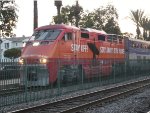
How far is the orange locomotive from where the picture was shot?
19.2m

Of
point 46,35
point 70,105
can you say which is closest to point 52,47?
point 46,35

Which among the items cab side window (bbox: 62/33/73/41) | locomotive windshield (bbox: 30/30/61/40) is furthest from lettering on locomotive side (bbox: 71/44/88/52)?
locomotive windshield (bbox: 30/30/61/40)

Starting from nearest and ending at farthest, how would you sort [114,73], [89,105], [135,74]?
[89,105] → [114,73] → [135,74]

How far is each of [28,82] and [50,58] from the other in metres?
5.84

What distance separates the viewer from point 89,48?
26.4 metres

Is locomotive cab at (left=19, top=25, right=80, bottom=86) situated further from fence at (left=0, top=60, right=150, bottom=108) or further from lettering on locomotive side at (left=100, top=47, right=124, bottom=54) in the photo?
lettering on locomotive side at (left=100, top=47, right=124, bottom=54)

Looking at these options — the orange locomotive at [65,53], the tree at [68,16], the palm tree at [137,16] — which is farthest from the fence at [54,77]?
the palm tree at [137,16]

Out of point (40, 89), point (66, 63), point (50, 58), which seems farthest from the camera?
point (50, 58)

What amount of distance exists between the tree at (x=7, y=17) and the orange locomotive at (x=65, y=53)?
1073 cm

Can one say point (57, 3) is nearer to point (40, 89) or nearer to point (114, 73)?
point (114, 73)

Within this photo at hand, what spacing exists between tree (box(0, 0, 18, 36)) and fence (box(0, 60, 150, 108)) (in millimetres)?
12649

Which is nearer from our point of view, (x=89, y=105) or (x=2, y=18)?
(x=89, y=105)

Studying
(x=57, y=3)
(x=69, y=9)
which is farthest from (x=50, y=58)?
(x=69, y=9)

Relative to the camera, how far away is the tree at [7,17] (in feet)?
116
